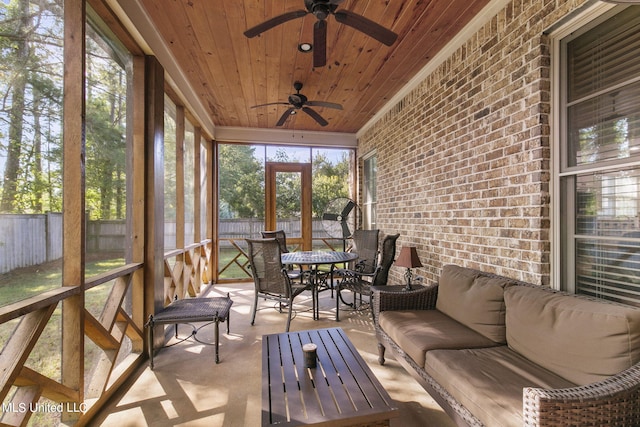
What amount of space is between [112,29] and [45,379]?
232 cm

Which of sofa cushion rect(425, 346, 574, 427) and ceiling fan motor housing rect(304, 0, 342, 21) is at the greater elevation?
ceiling fan motor housing rect(304, 0, 342, 21)

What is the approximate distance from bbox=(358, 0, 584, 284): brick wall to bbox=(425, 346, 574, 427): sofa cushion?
2.11ft

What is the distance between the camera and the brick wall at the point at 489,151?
72.6 inches

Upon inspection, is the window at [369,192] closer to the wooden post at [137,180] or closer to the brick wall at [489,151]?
the brick wall at [489,151]

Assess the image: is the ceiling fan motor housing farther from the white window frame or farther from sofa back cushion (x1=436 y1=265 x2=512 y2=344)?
sofa back cushion (x1=436 y1=265 x2=512 y2=344)

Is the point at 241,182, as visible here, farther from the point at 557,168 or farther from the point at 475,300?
the point at 557,168

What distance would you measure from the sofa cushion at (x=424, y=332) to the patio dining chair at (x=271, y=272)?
1194mm

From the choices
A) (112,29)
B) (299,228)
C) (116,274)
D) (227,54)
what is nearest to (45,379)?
(116,274)

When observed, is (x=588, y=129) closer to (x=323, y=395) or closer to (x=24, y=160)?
(x=323, y=395)

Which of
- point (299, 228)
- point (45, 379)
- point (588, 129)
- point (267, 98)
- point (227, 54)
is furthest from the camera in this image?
point (299, 228)

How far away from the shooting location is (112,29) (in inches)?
83.0

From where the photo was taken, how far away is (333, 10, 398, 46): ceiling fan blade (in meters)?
1.83

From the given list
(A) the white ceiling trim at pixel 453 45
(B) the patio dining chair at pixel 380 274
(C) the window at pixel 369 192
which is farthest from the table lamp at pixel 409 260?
(A) the white ceiling trim at pixel 453 45

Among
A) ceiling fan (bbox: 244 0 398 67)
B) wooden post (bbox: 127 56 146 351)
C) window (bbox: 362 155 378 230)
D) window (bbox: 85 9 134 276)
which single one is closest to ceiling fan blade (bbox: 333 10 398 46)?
ceiling fan (bbox: 244 0 398 67)
